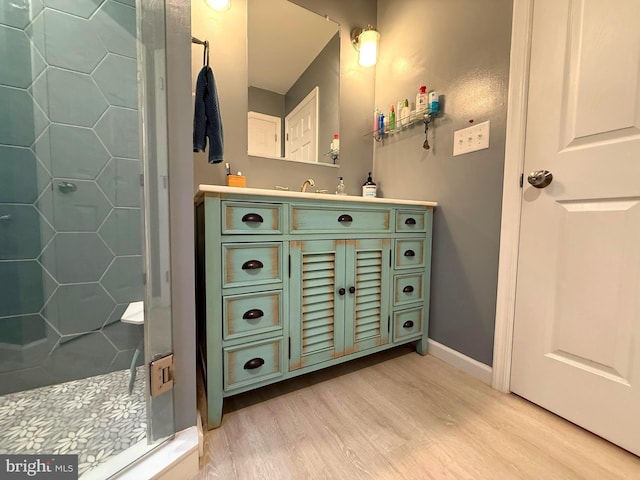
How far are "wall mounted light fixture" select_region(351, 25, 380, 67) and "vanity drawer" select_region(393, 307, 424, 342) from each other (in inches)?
67.2

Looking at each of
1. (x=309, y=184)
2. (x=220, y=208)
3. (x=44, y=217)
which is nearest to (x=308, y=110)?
(x=309, y=184)

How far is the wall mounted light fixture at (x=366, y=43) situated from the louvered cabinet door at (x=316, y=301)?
1.44m

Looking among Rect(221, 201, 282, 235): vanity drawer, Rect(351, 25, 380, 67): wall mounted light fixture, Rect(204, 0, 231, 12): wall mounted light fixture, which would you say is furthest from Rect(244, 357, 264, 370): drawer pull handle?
Rect(351, 25, 380, 67): wall mounted light fixture

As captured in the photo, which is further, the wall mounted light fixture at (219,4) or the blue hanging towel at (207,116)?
the wall mounted light fixture at (219,4)

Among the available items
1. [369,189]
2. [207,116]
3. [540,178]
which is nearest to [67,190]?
[207,116]

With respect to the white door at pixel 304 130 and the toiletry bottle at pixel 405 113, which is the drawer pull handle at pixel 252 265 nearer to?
the white door at pixel 304 130

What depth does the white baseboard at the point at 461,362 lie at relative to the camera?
4.27ft

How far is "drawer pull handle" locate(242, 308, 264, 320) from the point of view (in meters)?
1.02

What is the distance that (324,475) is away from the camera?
0.80m

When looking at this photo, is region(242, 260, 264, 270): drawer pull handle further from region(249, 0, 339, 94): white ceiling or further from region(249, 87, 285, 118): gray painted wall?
region(249, 0, 339, 94): white ceiling

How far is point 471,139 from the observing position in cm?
135

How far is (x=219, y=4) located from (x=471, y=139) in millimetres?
1540

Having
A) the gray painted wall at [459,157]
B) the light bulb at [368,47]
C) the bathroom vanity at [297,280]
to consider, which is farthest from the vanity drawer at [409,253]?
the light bulb at [368,47]

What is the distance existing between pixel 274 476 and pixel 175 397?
15.2 inches
